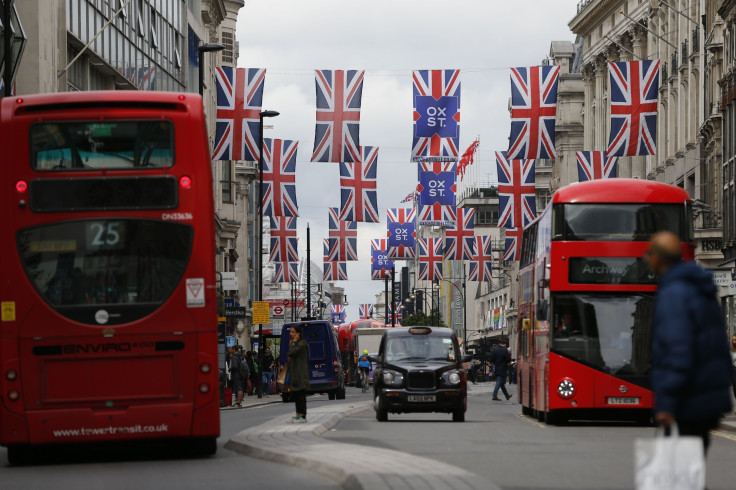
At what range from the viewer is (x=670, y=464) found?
27.2 feet

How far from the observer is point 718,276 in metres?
36.2

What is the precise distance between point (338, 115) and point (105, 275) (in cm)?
2402

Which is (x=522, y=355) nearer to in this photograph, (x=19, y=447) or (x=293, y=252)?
(x=19, y=447)

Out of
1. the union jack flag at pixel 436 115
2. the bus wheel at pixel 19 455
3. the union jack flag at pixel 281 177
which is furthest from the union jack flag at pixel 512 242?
the bus wheel at pixel 19 455

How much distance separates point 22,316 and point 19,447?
5.95 feet

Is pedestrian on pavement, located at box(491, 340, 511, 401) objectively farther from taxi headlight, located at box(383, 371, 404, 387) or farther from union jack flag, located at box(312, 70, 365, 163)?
taxi headlight, located at box(383, 371, 404, 387)

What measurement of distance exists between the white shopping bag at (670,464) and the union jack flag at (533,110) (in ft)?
110

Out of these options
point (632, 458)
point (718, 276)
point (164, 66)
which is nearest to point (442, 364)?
point (718, 276)

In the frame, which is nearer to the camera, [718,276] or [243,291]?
[718,276]

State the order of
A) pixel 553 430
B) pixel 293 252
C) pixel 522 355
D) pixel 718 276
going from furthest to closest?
pixel 293 252, pixel 718 276, pixel 522 355, pixel 553 430

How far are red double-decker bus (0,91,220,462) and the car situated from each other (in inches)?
487

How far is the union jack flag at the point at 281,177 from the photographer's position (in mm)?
52406

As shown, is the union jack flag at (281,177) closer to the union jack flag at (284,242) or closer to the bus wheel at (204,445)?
the union jack flag at (284,242)

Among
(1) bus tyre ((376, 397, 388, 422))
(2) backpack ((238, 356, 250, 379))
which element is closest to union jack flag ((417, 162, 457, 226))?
(2) backpack ((238, 356, 250, 379))
